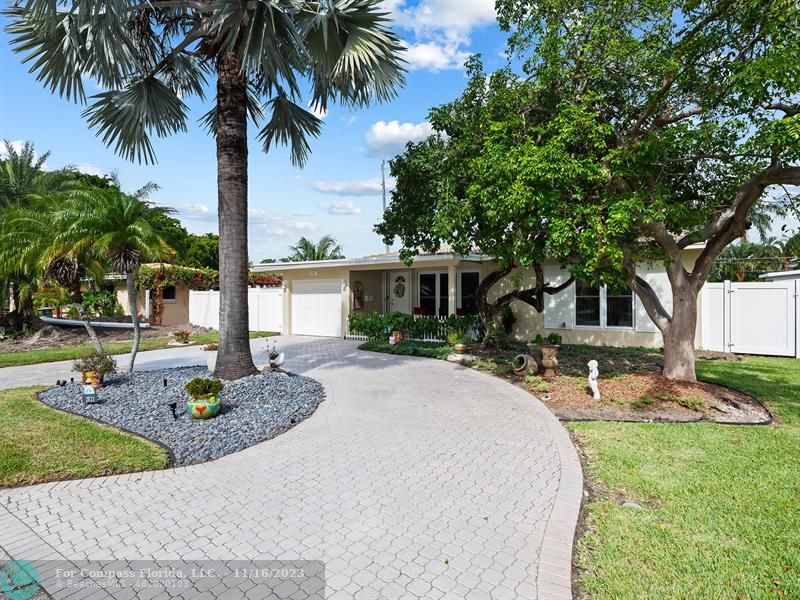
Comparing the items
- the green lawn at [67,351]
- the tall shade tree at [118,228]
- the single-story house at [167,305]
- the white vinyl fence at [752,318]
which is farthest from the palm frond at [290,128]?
the single-story house at [167,305]

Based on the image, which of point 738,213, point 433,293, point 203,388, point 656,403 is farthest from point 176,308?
point 738,213

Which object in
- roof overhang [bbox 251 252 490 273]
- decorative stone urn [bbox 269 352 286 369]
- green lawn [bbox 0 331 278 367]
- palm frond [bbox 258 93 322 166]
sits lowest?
green lawn [bbox 0 331 278 367]

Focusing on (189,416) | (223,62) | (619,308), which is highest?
(223,62)

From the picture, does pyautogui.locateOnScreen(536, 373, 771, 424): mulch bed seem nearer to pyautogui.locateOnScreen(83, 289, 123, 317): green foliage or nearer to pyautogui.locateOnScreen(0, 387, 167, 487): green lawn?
pyautogui.locateOnScreen(0, 387, 167, 487): green lawn

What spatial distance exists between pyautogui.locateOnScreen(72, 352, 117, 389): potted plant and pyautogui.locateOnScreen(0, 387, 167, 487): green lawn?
1.31 meters

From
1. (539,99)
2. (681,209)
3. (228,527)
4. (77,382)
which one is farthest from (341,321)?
(228,527)

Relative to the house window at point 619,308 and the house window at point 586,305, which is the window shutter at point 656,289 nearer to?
the house window at point 619,308

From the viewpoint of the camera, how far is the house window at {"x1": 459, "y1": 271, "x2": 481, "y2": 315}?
16.7 m

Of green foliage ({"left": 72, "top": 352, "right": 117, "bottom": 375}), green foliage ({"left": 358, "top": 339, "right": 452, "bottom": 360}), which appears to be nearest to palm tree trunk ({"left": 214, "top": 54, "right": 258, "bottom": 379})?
green foliage ({"left": 72, "top": 352, "right": 117, "bottom": 375})

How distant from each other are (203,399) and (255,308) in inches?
646

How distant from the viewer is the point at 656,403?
7449 mm

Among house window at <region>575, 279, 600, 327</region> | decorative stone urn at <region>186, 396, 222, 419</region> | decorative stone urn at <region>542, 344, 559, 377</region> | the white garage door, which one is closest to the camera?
decorative stone urn at <region>186, 396, 222, 419</region>

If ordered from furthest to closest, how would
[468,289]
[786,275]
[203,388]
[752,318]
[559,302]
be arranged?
1. [468,289]
2. [786,275]
3. [559,302]
4. [752,318]
5. [203,388]

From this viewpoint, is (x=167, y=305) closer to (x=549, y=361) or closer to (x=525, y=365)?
(x=525, y=365)
